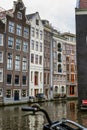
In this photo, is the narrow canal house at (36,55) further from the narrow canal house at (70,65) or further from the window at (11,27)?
the narrow canal house at (70,65)

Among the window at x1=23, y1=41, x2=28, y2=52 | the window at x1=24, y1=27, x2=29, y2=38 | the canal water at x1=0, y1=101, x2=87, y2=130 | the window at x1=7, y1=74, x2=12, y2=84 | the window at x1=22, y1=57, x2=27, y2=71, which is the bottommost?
the canal water at x1=0, y1=101, x2=87, y2=130

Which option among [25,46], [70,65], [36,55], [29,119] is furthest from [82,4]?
[70,65]

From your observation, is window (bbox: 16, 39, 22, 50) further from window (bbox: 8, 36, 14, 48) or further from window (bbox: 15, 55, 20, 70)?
window (bbox: 15, 55, 20, 70)

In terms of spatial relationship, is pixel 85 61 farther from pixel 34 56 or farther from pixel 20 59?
pixel 34 56

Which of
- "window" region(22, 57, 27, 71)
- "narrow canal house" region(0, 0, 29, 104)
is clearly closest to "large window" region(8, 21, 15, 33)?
"narrow canal house" region(0, 0, 29, 104)

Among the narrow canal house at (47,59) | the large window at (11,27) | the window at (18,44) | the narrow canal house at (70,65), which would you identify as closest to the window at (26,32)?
the window at (18,44)

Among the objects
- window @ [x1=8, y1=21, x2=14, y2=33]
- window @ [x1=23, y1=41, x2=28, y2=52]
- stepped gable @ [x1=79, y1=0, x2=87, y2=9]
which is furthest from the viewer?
window @ [x1=23, y1=41, x2=28, y2=52]

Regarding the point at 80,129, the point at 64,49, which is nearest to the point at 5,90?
the point at 64,49

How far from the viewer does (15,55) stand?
5231 cm

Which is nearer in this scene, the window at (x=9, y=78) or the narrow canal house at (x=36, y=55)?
the window at (x=9, y=78)

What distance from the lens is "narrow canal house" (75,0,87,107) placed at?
3438 centimetres

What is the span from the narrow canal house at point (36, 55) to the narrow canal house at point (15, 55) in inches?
80.2

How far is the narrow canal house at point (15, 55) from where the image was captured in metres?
49.7

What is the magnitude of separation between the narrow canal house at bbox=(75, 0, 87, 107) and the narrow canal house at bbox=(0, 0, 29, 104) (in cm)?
1791
